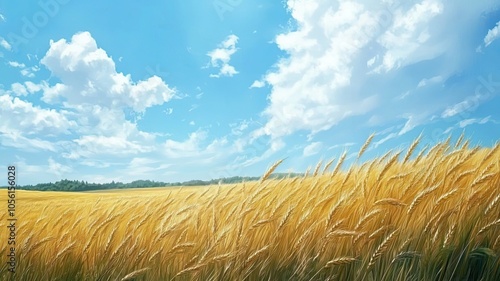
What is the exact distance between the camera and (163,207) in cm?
311

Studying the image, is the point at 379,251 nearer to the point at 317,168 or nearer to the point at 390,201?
the point at 390,201

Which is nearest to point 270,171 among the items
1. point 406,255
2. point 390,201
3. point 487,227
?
point 390,201

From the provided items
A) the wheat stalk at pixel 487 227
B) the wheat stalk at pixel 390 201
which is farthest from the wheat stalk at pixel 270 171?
the wheat stalk at pixel 487 227

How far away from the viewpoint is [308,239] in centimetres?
252

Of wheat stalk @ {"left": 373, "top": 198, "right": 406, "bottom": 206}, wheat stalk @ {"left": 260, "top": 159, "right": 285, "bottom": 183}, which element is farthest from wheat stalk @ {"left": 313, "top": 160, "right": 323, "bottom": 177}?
wheat stalk @ {"left": 373, "top": 198, "right": 406, "bottom": 206}

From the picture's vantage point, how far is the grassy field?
2.40 metres

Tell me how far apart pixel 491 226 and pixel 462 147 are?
1.07 m

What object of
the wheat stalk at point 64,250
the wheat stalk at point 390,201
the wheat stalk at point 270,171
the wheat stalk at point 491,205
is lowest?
the wheat stalk at point 64,250

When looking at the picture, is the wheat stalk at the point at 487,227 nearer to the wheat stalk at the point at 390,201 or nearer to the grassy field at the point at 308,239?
the grassy field at the point at 308,239

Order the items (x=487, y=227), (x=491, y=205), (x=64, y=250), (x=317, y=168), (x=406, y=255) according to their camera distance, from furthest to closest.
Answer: (x=317, y=168), (x=64, y=250), (x=491, y=205), (x=487, y=227), (x=406, y=255)

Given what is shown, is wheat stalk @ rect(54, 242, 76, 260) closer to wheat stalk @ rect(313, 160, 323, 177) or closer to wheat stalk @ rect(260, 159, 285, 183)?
wheat stalk @ rect(260, 159, 285, 183)

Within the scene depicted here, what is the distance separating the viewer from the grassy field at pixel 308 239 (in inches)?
94.3

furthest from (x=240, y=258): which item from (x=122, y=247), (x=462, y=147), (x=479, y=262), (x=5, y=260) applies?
(x=462, y=147)

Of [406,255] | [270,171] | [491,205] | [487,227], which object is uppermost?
[270,171]
